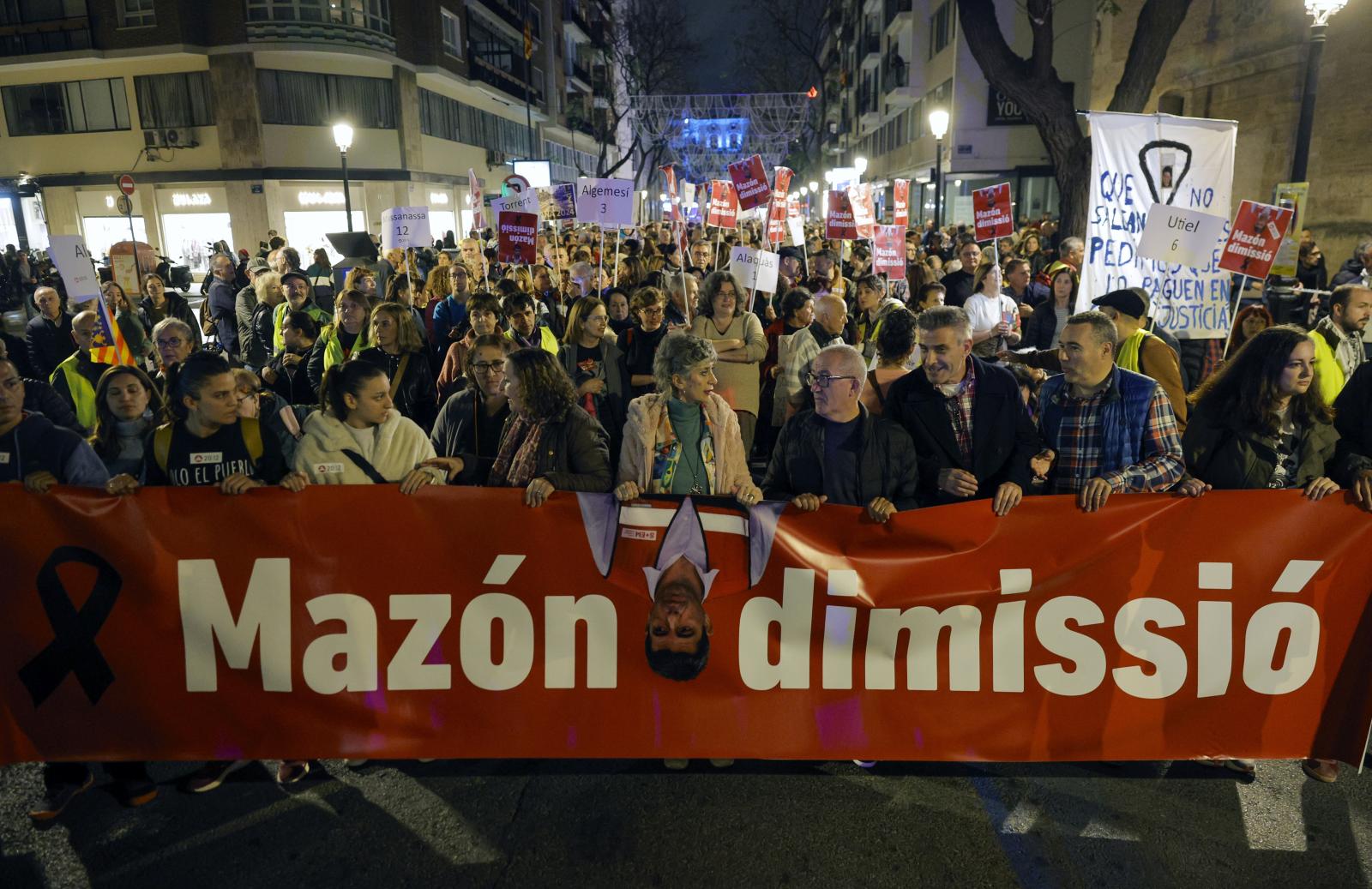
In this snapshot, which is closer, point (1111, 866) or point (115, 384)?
point (1111, 866)

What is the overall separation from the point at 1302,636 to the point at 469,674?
3261 millimetres

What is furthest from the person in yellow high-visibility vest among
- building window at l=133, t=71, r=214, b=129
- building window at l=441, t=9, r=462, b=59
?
building window at l=441, t=9, r=462, b=59

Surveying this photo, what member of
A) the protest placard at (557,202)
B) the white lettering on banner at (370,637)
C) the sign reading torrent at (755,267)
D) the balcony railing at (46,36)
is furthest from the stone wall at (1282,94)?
the balcony railing at (46,36)

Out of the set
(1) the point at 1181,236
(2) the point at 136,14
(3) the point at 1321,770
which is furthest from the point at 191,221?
(3) the point at 1321,770

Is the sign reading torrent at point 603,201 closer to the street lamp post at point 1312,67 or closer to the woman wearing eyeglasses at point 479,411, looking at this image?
the woman wearing eyeglasses at point 479,411

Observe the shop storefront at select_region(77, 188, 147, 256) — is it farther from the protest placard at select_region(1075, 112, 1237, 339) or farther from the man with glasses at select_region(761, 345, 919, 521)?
the man with glasses at select_region(761, 345, 919, 521)

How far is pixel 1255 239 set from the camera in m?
6.67

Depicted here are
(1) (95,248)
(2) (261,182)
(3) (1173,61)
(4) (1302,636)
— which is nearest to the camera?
(4) (1302,636)

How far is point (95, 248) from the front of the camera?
34.6 m

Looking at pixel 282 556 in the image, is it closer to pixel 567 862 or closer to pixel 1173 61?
pixel 567 862

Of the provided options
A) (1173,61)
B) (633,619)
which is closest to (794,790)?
(633,619)

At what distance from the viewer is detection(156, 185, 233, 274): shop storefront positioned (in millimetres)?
32906

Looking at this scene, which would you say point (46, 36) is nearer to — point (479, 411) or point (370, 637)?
point (479, 411)

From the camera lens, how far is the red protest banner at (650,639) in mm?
3605
